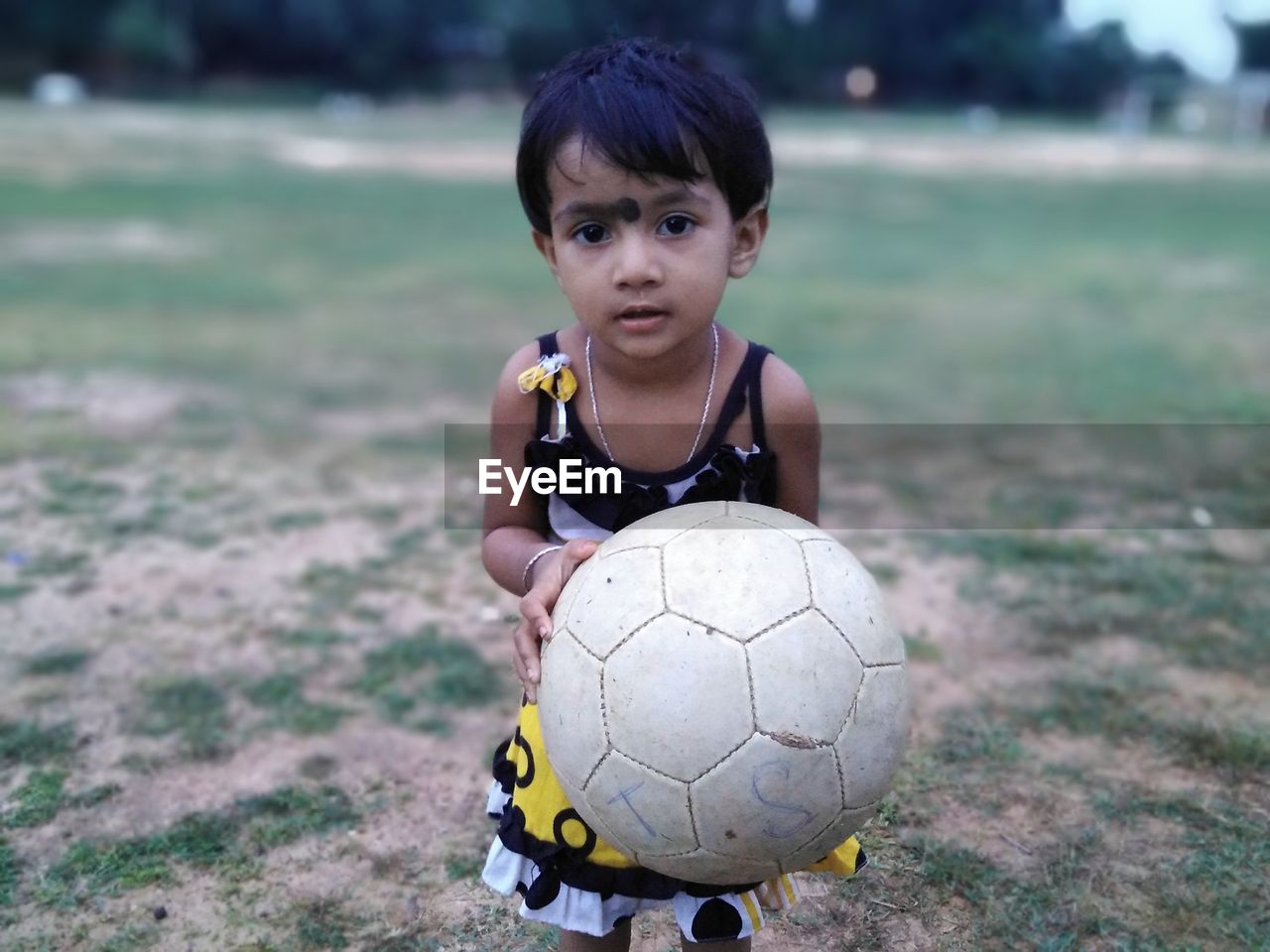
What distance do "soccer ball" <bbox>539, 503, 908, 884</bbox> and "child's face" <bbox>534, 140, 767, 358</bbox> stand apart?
35cm

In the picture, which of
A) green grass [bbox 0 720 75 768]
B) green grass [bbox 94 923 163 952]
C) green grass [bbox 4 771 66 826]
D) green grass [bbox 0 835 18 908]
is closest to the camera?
green grass [bbox 94 923 163 952]

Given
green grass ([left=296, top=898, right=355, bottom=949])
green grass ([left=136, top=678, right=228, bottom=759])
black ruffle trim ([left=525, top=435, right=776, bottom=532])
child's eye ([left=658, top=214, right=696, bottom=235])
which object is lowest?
green grass ([left=136, top=678, right=228, bottom=759])

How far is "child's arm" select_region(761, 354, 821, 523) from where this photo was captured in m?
2.20

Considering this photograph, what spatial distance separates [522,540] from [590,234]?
1.91ft

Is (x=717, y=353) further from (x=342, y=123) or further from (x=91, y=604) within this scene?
(x=342, y=123)

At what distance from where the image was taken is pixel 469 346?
826cm

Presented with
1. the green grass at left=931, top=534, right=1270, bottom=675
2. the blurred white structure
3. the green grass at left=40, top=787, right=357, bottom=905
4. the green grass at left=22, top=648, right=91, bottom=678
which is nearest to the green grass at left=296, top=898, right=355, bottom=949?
the green grass at left=40, top=787, right=357, bottom=905

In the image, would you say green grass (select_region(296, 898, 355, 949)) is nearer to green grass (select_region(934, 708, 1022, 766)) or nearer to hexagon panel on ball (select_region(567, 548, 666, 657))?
hexagon panel on ball (select_region(567, 548, 666, 657))

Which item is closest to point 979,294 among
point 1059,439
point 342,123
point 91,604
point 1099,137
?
point 1059,439

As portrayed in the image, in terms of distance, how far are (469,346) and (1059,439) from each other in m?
3.91

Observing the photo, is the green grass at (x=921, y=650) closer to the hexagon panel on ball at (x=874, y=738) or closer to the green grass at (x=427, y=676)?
the green grass at (x=427, y=676)

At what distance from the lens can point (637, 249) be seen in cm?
197

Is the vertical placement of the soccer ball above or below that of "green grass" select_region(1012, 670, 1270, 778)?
above

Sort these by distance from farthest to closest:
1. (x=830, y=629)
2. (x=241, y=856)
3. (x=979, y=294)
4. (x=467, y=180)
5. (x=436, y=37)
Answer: (x=436, y=37), (x=467, y=180), (x=979, y=294), (x=241, y=856), (x=830, y=629)
